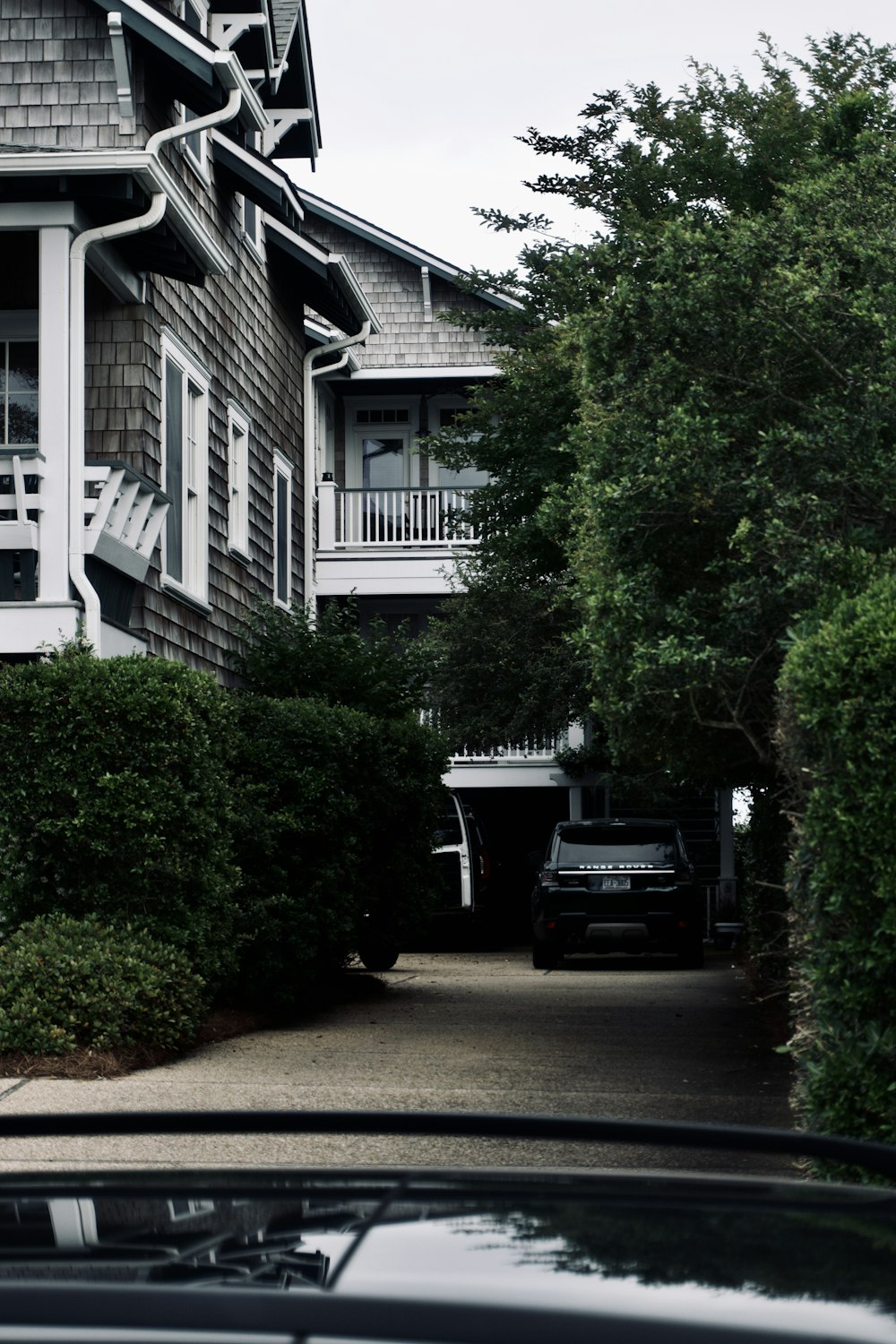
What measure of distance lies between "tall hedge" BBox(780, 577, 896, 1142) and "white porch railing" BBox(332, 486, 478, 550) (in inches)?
849

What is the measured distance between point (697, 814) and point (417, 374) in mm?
9014

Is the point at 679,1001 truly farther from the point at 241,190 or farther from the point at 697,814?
the point at 697,814

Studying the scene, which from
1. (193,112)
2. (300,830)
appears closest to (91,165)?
(193,112)

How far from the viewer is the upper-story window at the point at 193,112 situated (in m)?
16.0

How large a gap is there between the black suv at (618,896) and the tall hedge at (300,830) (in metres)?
5.79

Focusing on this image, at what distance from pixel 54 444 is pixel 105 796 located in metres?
3.03

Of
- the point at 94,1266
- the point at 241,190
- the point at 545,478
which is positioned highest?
the point at 241,190

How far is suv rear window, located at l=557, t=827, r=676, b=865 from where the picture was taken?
20.5 m

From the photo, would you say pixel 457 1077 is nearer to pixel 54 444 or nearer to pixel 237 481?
pixel 54 444

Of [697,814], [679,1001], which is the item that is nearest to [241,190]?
[679,1001]

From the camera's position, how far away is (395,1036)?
12266 mm

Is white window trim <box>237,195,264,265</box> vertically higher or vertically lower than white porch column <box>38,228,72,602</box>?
higher

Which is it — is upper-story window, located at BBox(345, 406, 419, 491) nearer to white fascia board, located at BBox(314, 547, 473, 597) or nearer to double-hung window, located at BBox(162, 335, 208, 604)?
white fascia board, located at BBox(314, 547, 473, 597)

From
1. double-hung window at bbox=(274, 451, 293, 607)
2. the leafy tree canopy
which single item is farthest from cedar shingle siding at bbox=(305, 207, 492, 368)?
the leafy tree canopy
